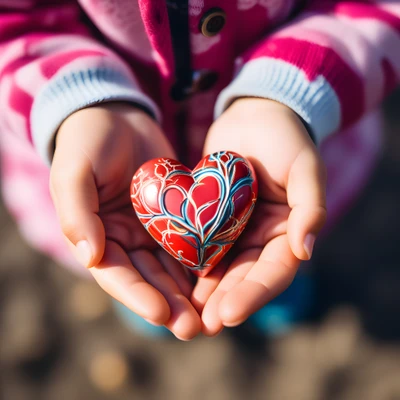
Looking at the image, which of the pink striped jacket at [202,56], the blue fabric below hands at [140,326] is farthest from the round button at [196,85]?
the blue fabric below hands at [140,326]

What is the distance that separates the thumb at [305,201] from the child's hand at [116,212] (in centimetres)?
23

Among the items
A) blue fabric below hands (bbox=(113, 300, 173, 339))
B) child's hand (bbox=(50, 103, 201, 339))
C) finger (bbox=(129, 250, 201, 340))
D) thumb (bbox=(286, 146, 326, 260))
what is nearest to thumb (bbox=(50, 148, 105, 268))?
child's hand (bbox=(50, 103, 201, 339))

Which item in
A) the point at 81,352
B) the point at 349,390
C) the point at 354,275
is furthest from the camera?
the point at 354,275

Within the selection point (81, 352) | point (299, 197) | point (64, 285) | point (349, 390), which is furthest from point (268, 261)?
point (64, 285)

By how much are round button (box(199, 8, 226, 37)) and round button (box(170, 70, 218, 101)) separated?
0.36 ft

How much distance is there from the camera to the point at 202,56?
3.57 ft

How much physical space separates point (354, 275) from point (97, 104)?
4.01 ft

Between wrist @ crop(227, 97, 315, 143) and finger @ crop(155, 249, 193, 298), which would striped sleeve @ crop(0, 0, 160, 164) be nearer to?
wrist @ crop(227, 97, 315, 143)

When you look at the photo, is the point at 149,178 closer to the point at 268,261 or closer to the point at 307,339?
the point at 268,261

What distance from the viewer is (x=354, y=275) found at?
1.86 meters

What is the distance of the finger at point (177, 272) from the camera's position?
1.01 metres

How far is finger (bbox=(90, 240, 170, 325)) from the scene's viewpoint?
87cm

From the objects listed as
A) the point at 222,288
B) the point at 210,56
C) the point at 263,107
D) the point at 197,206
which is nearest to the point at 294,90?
the point at 263,107

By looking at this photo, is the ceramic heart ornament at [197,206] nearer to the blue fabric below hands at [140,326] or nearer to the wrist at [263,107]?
the wrist at [263,107]
